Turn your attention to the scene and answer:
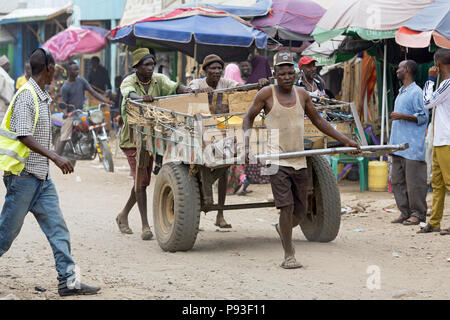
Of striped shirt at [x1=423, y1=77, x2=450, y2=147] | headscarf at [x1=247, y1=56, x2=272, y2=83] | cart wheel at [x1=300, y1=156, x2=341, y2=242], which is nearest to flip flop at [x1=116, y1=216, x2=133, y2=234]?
cart wheel at [x1=300, y1=156, x2=341, y2=242]

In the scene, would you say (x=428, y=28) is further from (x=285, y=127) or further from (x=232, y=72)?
(x=285, y=127)

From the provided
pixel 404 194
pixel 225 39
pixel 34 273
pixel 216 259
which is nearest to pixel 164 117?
pixel 216 259

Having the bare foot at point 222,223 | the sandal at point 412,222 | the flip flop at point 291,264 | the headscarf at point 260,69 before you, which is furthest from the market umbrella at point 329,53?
the flip flop at point 291,264

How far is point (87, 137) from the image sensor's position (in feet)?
51.0

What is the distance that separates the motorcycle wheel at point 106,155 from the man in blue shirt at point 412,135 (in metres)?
6.80

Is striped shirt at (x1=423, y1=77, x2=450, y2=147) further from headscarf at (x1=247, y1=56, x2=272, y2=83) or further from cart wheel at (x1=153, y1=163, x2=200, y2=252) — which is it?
headscarf at (x1=247, y1=56, x2=272, y2=83)

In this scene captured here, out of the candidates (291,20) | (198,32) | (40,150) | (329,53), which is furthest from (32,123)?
(291,20)

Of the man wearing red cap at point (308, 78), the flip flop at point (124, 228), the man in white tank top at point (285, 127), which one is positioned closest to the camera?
the man in white tank top at point (285, 127)

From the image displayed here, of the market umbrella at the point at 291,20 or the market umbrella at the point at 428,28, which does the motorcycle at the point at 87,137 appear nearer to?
the market umbrella at the point at 291,20

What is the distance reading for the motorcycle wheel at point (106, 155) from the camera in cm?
1432

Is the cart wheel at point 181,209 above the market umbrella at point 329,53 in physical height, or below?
below

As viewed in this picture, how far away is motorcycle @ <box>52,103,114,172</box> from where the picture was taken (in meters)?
14.4

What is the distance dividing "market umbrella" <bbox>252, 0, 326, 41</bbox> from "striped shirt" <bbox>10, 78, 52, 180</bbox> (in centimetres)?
980

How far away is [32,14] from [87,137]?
1572 cm
